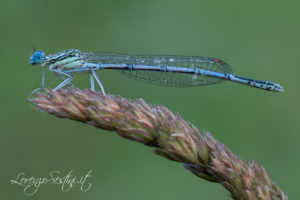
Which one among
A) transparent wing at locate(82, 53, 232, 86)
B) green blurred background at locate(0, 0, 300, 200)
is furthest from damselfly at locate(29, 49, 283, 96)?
green blurred background at locate(0, 0, 300, 200)

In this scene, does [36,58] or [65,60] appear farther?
[65,60]

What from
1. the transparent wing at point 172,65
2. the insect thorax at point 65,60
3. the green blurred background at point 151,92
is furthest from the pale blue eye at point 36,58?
the transparent wing at point 172,65

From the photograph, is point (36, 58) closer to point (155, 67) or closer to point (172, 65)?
point (155, 67)

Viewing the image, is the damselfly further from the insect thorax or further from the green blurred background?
the green blurred background

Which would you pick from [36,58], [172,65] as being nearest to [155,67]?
[172,65]

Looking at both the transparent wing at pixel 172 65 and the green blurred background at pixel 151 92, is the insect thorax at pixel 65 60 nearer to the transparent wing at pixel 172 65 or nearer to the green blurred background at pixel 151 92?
the transparent wing at pixel 172 65

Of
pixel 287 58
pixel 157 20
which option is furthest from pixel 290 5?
pixel 157 20
